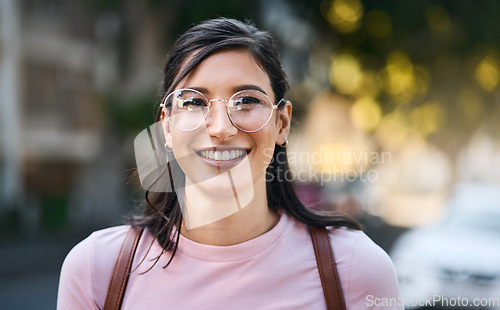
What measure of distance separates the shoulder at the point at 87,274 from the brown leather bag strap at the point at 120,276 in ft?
0.07

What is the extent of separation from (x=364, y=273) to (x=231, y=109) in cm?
69

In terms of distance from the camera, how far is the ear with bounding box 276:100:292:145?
1988 millimetres

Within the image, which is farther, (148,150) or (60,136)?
(60,136)

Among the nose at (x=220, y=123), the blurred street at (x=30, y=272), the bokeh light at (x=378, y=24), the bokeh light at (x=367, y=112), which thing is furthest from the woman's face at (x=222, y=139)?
the bokeh light at (x=367, y=112)

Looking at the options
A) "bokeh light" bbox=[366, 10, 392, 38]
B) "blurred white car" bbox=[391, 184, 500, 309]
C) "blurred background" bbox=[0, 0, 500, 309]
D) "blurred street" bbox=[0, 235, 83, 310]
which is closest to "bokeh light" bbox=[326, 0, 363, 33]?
"blurred background" bbox=[0, 0, 500, 309]

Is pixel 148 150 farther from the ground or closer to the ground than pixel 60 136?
farther from the ground

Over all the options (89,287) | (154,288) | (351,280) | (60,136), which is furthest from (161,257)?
(60,136)

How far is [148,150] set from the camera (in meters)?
2.21

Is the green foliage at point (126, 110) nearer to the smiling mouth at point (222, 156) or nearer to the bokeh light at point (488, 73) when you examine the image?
the bokeh light at point (488, 73)

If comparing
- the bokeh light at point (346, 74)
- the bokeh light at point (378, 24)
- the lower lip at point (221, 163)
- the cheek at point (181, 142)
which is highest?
the cheek at point (181, 142)

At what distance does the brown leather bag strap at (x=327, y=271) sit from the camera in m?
1.74

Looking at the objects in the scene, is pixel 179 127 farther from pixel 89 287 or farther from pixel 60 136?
pixel 60 136

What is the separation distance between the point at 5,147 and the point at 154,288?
1704 centimetres

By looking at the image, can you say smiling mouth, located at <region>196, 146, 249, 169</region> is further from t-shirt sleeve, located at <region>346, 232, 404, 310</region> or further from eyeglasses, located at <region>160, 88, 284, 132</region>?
t-shirt sleeve, located at <region>346, 232, 404, 310</region>
